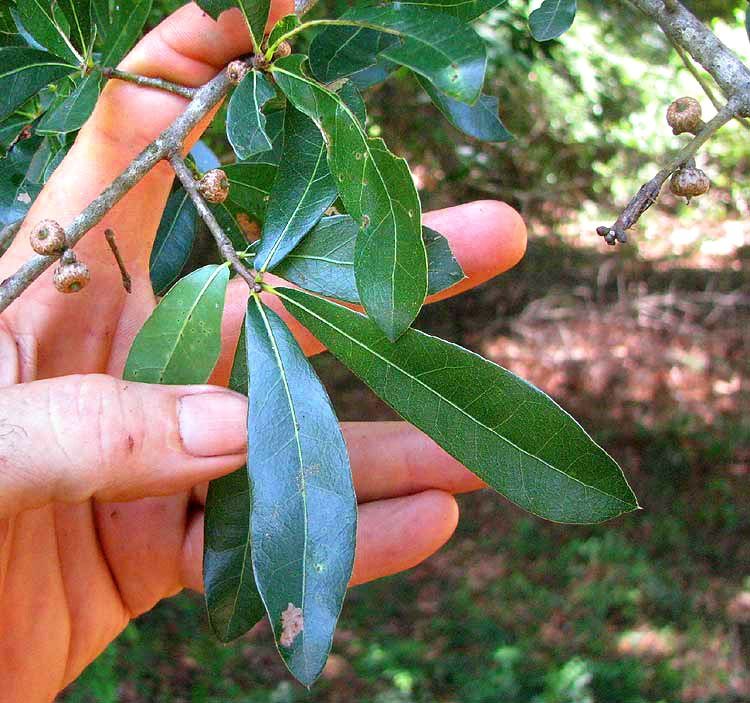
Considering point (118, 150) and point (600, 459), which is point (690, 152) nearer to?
point (600, 459)

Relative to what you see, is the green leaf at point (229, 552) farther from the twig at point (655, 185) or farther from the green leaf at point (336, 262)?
the twig at point (655, 185)

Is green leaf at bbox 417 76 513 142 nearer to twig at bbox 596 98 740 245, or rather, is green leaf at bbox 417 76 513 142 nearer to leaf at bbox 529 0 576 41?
leaf at bbox 529 0 576 41

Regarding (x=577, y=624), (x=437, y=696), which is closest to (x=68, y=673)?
(x=437, y=696)

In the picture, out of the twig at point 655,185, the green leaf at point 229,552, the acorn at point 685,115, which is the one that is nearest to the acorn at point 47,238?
the green leaf at point 229,552

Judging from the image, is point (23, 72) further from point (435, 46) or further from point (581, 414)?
point (581, 414)

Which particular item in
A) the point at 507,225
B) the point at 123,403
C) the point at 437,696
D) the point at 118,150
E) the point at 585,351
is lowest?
the point at 585,351

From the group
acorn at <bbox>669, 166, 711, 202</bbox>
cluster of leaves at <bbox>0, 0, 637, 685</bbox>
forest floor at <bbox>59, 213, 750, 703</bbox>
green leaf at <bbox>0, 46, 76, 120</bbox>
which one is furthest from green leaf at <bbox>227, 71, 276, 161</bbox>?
forest floor at <bbox>59, 213, 750, 703</bbox>
